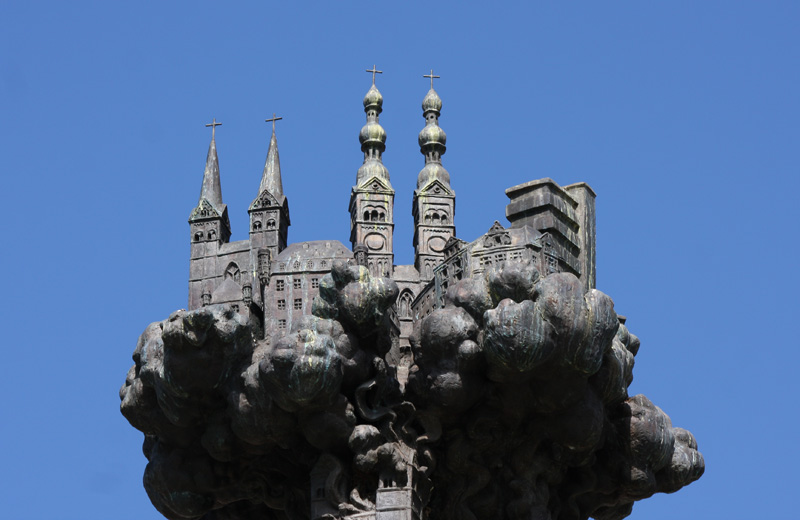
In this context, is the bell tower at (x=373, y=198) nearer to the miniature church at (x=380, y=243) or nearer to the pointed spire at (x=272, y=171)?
the miniature church at (x=380, y=243)

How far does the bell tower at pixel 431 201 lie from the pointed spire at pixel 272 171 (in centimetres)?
497

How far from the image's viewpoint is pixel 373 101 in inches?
1868

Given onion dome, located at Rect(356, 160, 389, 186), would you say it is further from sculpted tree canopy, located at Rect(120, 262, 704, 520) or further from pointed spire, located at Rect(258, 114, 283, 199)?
sculpted tree canopy, located at Rect(120, 262, 704, 520)

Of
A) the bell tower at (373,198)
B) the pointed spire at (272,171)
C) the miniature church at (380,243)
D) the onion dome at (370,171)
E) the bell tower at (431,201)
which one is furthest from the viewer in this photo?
the pointed spire at (272,171)

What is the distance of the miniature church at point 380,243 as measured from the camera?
3516cm

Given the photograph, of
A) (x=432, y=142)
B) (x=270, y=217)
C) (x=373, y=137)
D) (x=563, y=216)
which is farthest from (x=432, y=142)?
(x=563, y=216)

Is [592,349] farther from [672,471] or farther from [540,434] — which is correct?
[672,471]

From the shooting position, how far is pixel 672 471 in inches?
1430

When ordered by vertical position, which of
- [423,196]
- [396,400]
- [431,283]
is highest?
[423,196]

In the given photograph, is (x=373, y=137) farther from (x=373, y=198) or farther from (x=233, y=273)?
(x=233, y=273)

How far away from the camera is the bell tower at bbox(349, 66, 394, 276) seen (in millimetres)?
43866

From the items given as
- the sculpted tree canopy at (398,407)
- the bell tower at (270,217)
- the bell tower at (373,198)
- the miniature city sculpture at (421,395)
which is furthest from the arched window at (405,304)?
the sculpted tree canopy at (398,407)

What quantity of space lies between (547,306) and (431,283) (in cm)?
391

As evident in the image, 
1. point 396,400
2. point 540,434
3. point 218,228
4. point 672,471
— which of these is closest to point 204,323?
point 396,400
